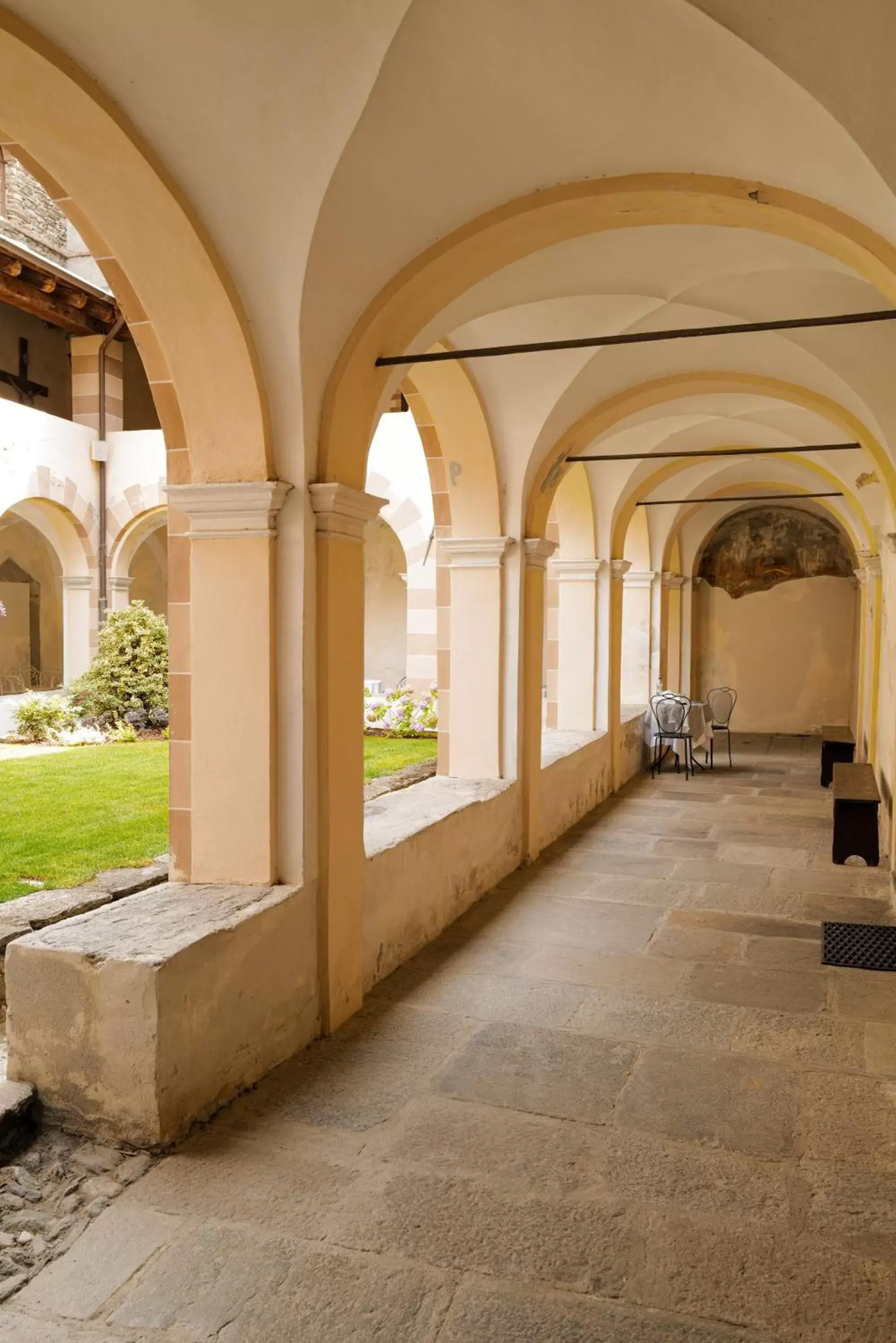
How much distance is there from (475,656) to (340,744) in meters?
2.74

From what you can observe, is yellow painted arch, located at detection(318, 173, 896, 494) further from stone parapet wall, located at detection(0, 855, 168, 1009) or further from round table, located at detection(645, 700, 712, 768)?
round table, located at detection(645, 700, 712, 768)

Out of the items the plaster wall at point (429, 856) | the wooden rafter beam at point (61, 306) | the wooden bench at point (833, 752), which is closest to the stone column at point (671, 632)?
the wooden bench at point (833, 752)

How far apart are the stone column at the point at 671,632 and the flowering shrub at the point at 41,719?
742 cm

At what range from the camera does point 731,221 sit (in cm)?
430

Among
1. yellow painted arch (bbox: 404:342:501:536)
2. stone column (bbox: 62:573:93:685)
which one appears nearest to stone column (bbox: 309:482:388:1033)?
yellow painted arch (bbox: 404:342:501:536)

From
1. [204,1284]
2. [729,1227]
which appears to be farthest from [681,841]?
[204,1284]

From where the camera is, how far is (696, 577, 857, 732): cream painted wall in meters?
15.8

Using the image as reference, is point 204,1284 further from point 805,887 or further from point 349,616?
point 805,887

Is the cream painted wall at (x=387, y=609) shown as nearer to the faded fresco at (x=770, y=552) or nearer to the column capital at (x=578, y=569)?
the faded fresco at (x=770, y=552)

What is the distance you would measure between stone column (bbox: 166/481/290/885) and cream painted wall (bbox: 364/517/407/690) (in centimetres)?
1406

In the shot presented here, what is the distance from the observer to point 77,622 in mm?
14734

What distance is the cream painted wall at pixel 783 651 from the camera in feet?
51.8

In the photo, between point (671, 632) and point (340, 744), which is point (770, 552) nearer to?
point (671, 632)

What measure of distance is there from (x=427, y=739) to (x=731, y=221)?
849 centimetres
